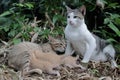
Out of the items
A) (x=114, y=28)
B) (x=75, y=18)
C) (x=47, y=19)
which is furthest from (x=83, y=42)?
(x=47, y=19)

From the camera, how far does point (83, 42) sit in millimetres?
4711

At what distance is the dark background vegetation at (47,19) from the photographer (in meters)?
5.31

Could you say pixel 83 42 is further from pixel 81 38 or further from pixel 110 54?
pixel 110 54

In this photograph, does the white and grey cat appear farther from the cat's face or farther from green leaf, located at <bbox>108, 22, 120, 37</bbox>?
green leaf, located at <bbox>108, 22, 120, 37</bbox>

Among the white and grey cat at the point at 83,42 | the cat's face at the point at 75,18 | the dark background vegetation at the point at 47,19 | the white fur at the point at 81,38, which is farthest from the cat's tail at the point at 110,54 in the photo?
the cat's face at the point at 75,18

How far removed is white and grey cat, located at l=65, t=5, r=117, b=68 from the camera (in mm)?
4617

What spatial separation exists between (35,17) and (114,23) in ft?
3.99

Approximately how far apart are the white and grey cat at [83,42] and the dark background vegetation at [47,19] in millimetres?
205

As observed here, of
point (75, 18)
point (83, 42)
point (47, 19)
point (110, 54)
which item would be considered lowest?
point (110, 54)

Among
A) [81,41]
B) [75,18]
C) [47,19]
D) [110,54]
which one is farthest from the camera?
[47,19]

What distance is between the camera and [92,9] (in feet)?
18.6

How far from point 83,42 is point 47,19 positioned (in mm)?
1160

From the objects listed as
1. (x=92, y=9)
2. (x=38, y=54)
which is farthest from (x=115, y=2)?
(x=38, y=54)

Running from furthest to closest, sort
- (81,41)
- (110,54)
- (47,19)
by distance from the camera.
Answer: (47,19)
(110,54)
(81,41)
